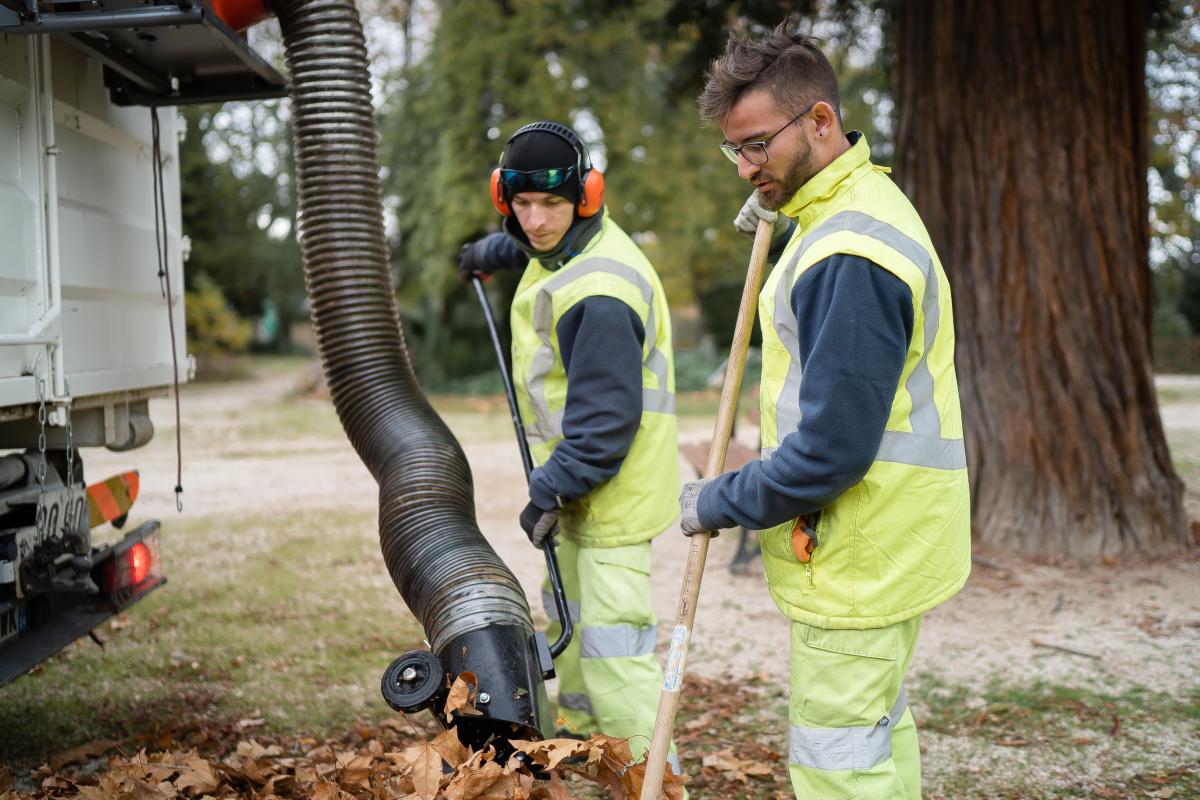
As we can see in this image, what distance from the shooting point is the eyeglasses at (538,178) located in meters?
3.06

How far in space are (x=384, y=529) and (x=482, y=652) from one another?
67cm

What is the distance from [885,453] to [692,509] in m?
0.46

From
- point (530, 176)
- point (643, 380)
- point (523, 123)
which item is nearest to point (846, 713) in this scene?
point (643, 380)

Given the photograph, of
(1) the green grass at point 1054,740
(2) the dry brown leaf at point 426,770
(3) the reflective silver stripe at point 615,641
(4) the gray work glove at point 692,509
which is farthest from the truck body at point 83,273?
(1) the green grass at point 1054,740

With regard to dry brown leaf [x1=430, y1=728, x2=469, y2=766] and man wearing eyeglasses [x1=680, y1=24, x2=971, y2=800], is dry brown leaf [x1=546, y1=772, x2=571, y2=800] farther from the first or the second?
man wearing eyeglasses [x1=680, y1=24, x2=971, y2=800]

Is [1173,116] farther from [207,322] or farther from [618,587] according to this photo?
[207,322]

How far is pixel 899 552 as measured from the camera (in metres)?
2.24

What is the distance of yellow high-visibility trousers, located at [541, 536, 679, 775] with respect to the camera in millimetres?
3090

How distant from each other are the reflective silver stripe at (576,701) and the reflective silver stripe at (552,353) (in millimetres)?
907

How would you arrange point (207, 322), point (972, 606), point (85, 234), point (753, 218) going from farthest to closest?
point (207, 322) < point (972, 606) < point (85, 234) < point (753, 218)

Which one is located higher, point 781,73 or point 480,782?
point 781,73

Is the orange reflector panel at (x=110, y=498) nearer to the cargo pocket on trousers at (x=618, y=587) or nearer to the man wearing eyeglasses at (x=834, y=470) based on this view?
the cargo pocket on trousers at (x=618, y=587)

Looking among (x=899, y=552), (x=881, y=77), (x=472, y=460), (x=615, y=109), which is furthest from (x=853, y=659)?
(x=615, y=109)

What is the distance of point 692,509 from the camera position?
7.87 feet
